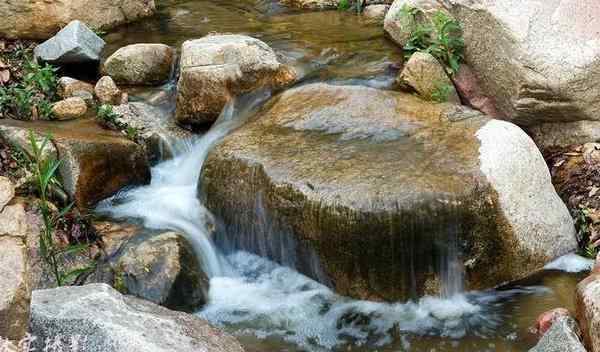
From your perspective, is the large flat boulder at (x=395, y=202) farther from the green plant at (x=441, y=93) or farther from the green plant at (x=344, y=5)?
the green plant at (x=344, y=5)

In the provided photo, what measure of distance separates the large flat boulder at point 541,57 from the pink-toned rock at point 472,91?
104 mm

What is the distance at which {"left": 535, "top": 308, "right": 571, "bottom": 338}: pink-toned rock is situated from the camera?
4293mm

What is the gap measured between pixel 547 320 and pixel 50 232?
3469 millimetres

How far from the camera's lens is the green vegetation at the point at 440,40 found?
249 inches

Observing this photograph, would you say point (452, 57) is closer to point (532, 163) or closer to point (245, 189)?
point (532, 163)

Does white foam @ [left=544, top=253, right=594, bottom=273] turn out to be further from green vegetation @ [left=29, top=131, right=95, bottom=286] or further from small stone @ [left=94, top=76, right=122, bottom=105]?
small stone @ [left=94, top=76, right=122, bottom=105]

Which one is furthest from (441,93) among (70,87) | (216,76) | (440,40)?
(70,87)

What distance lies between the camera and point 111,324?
3.08 meters

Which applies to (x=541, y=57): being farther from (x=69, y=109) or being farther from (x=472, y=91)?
(x=69, y=109)

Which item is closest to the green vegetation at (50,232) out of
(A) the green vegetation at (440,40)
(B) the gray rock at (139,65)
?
(B) the gray rock at (139,65)

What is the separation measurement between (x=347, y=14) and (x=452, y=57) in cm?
296

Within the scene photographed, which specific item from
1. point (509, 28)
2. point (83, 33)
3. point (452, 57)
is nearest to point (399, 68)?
point (452, 57)

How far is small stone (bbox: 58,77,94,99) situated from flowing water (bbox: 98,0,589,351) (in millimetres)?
1267

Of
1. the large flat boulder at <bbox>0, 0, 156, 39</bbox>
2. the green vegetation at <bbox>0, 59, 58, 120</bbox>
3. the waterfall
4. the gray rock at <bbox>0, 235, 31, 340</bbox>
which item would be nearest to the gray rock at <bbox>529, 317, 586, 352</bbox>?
the waterfall
